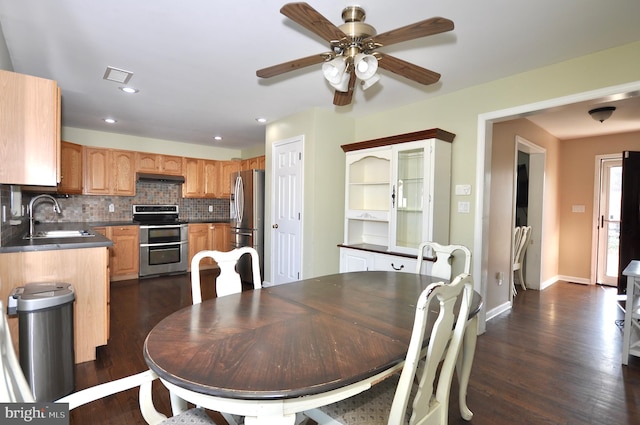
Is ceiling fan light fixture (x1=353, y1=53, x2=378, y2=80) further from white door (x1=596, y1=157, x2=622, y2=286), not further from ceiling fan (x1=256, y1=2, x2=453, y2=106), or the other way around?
white door (x1=596, y1=157, x2=622, y2=286)

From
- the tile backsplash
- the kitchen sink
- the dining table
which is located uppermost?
the tile backsplash

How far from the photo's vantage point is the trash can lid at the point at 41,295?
73.0 inches

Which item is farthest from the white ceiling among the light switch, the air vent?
the light switch

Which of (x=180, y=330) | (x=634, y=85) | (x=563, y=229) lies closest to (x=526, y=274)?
(x=563, y=229)

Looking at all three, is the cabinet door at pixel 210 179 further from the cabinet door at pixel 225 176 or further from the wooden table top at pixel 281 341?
the wooden table top at pixel 281 341

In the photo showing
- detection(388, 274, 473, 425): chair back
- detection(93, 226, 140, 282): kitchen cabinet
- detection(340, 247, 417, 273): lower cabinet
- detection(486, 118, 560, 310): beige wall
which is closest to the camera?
detection(388, 274, 473, 425): chair back

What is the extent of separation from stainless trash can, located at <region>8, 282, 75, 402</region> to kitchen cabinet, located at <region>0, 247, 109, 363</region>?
0.61 feet

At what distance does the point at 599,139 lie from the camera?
16.3 feet

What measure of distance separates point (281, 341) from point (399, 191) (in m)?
2.44

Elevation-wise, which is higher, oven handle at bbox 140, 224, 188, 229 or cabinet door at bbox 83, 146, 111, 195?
cabinet door at bbox 83, 146, 111, 195

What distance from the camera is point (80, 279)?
94.4 inches

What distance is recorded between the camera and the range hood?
17.4ft

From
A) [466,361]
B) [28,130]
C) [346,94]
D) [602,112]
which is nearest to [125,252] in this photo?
[28,130]

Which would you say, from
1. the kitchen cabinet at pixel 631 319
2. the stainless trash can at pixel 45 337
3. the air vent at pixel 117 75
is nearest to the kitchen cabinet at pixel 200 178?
the air vent at pixel 117 75
